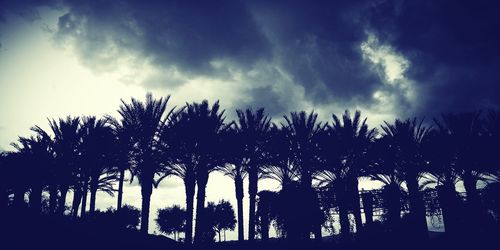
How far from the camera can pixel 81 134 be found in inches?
950

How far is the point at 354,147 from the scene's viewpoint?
81.1ft

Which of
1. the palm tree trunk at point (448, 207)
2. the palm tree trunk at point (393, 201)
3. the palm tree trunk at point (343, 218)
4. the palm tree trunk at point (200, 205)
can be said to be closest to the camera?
the palm tree trunk at point (448, 207)

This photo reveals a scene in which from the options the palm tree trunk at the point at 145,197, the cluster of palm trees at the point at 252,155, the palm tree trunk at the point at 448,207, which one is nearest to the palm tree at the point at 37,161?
the cluster of palm trees at the point at 252,155

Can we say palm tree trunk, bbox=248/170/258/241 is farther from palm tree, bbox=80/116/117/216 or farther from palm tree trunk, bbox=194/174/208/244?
palm tree, bbox=80/116/117/216

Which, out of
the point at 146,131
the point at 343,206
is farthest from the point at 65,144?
the point at 343,206

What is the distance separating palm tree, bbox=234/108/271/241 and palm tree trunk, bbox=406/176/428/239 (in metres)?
10.5

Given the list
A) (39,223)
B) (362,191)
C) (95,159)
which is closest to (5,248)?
(39,223)

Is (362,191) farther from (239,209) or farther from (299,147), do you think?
(239,209)

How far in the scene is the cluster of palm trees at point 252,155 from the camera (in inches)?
824

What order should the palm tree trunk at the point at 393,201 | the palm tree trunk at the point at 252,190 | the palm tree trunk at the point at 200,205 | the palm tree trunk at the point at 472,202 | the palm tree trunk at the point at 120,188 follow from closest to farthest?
the palm tree trunk at the point at 472,202 < the palm tree trunk at the point at 200,205 < the palm tree trunk at the point at 120,188 < the palm tree trunk at the point at 393,201 < the palm tree trunk at the point at 252,190

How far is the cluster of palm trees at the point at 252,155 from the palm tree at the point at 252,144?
7 cm

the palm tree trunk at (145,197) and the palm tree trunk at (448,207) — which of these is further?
the palm tree trunk at (145,197)

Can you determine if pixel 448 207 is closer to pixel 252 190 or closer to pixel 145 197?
pixel 252 190

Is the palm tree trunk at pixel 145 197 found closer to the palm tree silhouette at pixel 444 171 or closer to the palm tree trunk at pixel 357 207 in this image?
the palm tree trunk at pixel 357 207
